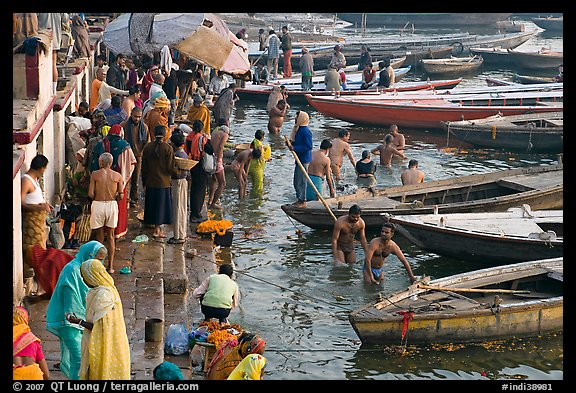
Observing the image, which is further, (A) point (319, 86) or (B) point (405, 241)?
(A) point (319, 86)

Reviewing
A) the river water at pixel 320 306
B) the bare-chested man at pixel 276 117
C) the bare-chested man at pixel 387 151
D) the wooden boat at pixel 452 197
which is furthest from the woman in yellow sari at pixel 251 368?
the bare-chested man at pixel 276 117

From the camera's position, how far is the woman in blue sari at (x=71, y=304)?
928 cm

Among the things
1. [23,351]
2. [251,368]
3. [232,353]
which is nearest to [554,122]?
[232,353]

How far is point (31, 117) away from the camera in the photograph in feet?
40.3

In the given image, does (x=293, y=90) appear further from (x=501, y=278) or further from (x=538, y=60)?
(x=501, y=278)

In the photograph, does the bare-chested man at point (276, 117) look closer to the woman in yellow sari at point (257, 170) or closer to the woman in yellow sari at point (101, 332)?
the woman in yellow sari at point (257, 170)

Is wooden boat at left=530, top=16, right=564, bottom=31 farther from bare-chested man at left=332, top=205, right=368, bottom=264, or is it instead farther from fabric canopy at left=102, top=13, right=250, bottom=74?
bare-chested man at left=332, top=205, right=368, bottom=264

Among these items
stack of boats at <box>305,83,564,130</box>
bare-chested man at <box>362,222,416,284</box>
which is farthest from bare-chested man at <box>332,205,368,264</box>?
stack of boats at <box>305,83,564,130</box>

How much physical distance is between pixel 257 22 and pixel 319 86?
18676 mm

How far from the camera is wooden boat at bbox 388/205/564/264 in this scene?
14.6m

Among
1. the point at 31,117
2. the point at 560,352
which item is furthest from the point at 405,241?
the point at 31,117

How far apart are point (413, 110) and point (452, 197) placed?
8.42 meters
